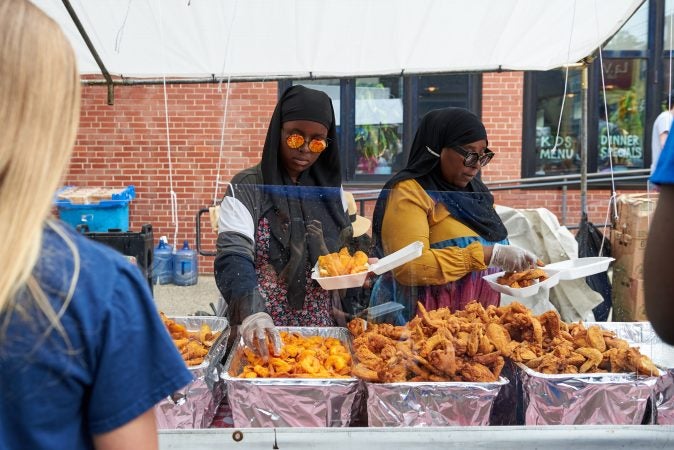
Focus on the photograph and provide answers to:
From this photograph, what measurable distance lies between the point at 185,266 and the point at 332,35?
1.32 metres

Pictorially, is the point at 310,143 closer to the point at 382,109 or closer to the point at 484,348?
the point at 484,348

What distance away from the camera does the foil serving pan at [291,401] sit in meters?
1.88

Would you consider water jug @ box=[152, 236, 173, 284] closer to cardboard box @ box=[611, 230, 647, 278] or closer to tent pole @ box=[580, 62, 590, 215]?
tent pole @ box=[580, 62, 590, 215]

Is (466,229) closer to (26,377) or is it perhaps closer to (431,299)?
(431,299)

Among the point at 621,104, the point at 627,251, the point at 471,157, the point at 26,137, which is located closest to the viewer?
the point at 26,137

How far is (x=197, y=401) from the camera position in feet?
6.20

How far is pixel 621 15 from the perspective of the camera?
285 centimetres

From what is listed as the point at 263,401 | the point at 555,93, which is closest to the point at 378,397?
the point at 263,401

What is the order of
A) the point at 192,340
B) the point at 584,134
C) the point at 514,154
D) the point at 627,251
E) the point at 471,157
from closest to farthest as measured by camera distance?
the point at 192,340, the point at 471,157, the point at 584,134, the point at 627,251, the point at 514,154

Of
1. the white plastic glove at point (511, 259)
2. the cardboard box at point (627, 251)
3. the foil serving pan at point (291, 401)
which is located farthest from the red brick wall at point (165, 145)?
the cardboard box at point (627, 251)

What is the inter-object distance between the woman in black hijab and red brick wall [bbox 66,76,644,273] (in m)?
0.12

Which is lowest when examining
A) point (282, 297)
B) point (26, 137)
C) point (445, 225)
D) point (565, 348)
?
point (565, 348)

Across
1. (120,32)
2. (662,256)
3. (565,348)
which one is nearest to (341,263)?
(565,348)

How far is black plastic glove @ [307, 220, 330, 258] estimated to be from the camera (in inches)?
89.3
